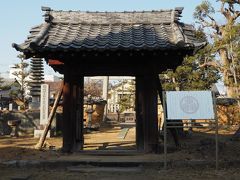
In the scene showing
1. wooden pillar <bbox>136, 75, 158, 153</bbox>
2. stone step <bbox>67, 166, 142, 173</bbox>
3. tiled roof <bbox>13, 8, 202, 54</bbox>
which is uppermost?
tiled roof <bbox>13, 8, 202, 54</bbox>

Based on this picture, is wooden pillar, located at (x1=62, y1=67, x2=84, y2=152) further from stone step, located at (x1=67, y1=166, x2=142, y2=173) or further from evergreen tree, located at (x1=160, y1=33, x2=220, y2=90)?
evergreen tree, located at (x1=160, y1=33, x2=220, y2=90)

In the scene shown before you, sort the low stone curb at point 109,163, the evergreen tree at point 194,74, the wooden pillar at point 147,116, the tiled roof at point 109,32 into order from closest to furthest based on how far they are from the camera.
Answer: the low stone curb at point 109,163 → the tiled roof at point 109,32 → the wooden pillar at point 147,116 → the evergreen tree at point 194,74

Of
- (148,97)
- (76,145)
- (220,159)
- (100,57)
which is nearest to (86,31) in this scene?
(100,57)

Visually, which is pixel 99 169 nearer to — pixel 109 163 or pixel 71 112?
pixel 109 163

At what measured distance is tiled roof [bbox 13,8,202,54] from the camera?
9.03 m

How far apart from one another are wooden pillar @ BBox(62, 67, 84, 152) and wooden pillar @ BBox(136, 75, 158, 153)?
181cm

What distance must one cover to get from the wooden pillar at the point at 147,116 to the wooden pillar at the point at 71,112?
5.93ft

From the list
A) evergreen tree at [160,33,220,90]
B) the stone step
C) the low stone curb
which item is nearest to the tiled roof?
the low stone curb

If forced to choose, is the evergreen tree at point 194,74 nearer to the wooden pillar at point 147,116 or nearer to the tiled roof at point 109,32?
the tiled roof at point 109,32

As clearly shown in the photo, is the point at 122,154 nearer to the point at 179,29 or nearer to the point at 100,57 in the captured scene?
the point at 100,57

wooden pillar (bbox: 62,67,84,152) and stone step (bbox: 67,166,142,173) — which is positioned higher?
wooden pillar (bbox: 62,67,84,152)

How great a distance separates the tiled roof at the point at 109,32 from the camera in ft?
29.6

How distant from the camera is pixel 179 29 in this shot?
10.1 meters

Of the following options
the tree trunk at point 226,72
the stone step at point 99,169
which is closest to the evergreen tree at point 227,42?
the tree trunk at point 226,72
